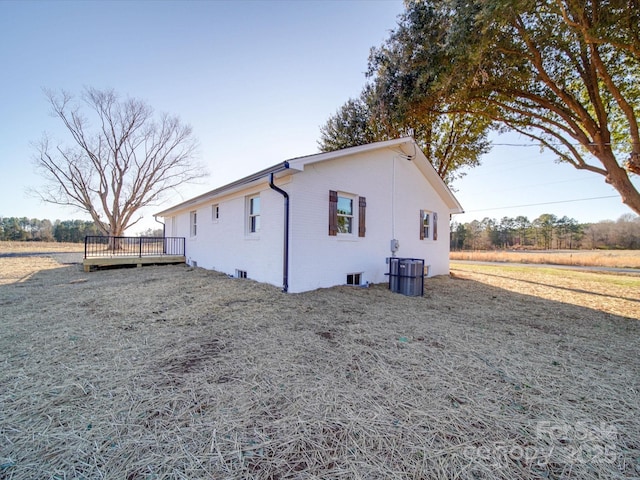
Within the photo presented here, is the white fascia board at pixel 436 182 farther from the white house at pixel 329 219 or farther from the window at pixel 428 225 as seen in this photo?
the window at pixel 428 225

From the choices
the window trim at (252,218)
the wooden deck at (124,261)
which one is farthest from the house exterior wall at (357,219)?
the wooden deck at (124,261)

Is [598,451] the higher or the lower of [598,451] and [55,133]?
the lower

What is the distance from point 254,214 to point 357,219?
2958 mm

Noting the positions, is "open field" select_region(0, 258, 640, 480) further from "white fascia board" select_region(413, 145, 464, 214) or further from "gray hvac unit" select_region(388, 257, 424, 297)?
"white fascia board" select_region(413, 145, 464, 214)

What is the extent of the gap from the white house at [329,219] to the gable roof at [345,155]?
0.11 feet

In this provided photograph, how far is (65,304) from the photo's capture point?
5.39 m

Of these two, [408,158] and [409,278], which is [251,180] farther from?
[408,158]

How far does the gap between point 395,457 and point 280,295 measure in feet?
14.3

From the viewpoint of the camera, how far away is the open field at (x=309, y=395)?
1.71 m

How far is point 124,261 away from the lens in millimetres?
11000

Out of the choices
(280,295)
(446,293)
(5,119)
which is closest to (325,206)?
(280,295)

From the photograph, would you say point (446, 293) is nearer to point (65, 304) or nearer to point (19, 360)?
point (19, 360)

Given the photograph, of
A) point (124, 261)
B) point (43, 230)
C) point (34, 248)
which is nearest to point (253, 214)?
point (124, 261)

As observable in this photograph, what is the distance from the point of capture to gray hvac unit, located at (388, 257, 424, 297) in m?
6.85
